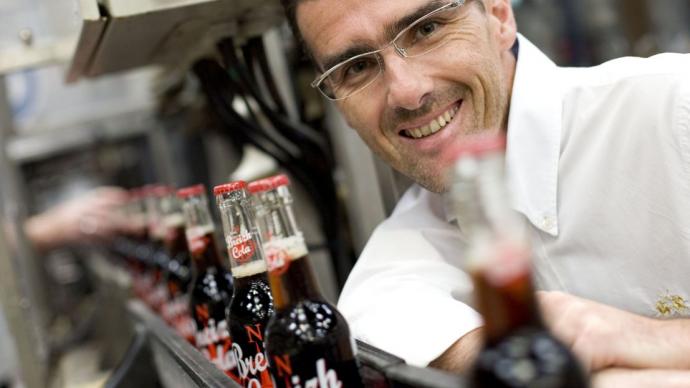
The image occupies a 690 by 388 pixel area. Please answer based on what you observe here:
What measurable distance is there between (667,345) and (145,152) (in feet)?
12.4

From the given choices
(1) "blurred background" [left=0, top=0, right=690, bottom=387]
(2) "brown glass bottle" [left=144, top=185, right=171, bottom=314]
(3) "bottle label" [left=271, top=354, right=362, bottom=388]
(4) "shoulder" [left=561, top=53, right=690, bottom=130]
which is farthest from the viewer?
(2) "brown glass bottle" [left=144, top=185, right=171, bottom=314]

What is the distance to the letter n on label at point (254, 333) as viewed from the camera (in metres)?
0.96

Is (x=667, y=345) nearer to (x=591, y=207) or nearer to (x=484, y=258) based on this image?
(x=591, y=207)

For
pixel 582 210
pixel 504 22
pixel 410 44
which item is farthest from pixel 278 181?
pixel 504 22

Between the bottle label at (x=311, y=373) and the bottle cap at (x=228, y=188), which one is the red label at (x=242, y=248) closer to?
the bottle cap at (x=228, y=188)

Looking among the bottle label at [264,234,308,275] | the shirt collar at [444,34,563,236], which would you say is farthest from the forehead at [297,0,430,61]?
the bottle label at [264,234,308,275]

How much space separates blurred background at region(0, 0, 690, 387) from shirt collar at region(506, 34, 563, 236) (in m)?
0.40

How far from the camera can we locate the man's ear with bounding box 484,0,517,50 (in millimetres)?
1342

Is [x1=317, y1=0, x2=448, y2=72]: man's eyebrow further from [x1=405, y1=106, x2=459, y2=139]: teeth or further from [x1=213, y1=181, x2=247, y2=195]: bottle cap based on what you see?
[x1=213, y1=181, x2=247, y2=195]: bottle cap

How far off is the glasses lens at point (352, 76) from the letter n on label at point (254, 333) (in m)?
0.51

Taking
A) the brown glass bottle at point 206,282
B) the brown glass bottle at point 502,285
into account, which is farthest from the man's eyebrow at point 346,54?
the brown glass bottle at point 502,285

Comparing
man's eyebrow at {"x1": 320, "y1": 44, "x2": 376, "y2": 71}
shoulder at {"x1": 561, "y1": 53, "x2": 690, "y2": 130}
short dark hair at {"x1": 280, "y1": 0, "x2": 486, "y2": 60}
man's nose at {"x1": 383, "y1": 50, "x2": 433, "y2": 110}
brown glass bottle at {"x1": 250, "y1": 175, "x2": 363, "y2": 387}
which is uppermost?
short dark hair at {"x1": 280, "y1": 0, "x2": 486, "y2": 60}

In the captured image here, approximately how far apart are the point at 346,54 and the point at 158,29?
39 centimetres

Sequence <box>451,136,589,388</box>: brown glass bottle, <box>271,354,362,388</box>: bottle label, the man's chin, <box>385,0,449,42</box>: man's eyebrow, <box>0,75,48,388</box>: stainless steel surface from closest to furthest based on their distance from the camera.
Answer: <box>451,136,589,388</box>: brown glass bottle, <box>271,354,362,388</box>: bottle label, <box>385,0,449,42</box>: man's eyebrow, the man's chin, <box>0,75,48,388</box>: stainless steel surface
